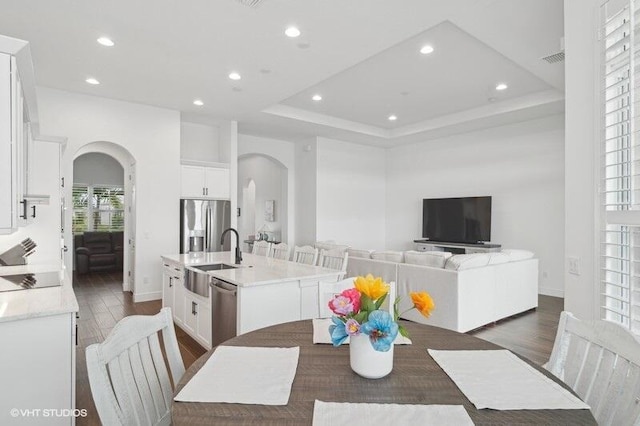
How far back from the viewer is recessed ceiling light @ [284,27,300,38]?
3.41 meters

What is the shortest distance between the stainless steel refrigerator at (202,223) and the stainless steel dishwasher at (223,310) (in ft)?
10.7

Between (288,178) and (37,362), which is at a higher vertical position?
(288,178)

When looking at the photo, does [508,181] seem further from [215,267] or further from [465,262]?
[215,267]

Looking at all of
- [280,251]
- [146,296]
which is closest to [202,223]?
[146,296]

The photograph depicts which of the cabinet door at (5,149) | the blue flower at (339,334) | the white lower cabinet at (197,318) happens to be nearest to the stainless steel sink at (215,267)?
the white lower cabinet at (197,318)

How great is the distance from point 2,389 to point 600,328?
2613 mm

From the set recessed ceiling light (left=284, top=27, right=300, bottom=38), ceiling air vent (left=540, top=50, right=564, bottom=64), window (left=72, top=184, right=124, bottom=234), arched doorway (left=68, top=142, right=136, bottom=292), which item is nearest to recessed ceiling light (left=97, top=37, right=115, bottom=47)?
recessed ceiling light (left=284, top=27, right=300, bottom=38)

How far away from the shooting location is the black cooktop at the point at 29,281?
2422mm

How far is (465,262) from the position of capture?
4.04 meters

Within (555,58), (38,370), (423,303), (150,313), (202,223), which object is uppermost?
(555,58)

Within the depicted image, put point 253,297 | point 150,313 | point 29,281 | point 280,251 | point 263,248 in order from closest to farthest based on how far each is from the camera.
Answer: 1. point 29,281
2. point 253,297
3. point 280,251
4. point 150,313
5. point 263,248

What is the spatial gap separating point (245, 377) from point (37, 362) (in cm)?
Result: 133

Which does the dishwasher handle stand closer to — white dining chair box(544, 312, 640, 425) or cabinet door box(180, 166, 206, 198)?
white dining chair box(544, 312, 640, 425)

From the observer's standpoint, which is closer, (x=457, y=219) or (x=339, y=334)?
(x=339, y=334)
